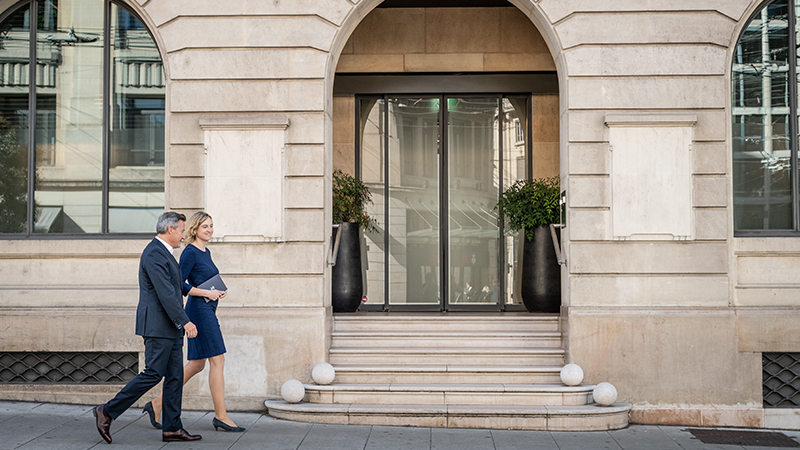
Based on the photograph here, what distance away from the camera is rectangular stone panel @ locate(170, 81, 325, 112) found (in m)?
8.67

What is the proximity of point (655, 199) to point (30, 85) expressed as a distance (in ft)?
26.4

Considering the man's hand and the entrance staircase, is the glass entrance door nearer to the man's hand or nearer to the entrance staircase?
the entrance staircase

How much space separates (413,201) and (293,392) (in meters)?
4.33

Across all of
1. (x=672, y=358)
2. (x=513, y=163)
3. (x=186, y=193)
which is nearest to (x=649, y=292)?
(x=672, y=358)

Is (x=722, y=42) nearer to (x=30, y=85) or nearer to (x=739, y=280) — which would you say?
(x=739, y=280)

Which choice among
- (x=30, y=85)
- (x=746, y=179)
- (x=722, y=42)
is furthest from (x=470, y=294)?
(x=30, y=85)

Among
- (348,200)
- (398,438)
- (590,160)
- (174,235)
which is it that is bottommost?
(398,438)

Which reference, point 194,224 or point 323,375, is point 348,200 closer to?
point 323,375

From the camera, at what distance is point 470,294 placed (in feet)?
36.8

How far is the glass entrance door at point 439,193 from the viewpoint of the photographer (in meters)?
11.2

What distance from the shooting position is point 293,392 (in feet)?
25.9

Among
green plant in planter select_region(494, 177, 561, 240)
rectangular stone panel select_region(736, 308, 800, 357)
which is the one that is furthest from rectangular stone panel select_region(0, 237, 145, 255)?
rectangular stone panel select_region(736, 308, 800, 357)

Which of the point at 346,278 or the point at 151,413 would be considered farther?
the point at 346,278

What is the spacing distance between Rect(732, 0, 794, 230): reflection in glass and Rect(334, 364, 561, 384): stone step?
10.6 feet
